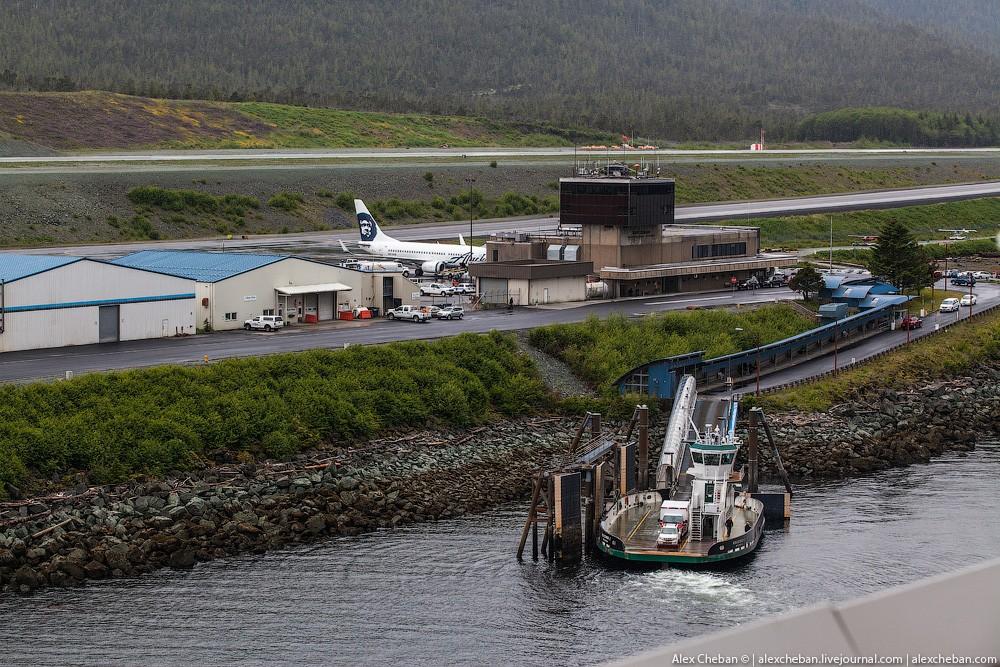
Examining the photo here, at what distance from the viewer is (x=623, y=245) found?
99.7 m

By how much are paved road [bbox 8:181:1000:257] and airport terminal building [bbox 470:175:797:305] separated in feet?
57.0

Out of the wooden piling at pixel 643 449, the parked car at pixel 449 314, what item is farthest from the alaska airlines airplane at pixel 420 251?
the wooden piling at pixel 643 449

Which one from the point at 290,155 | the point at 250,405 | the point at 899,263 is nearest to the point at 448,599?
the point at 250,405

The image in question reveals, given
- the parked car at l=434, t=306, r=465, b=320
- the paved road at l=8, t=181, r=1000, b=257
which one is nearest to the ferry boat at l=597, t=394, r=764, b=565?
the parked car at l=434, t=306, r=465, b=320

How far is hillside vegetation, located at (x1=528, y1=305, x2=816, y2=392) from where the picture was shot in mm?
75312

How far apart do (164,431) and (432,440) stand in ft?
40.3

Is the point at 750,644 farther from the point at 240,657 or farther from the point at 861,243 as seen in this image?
the point at 861,243

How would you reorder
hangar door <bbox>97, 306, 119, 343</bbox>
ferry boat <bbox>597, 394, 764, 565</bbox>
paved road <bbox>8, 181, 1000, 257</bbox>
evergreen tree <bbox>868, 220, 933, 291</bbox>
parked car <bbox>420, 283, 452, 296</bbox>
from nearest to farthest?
1. ferry boat <bbox>597, 394, 764, 565</bbox>
2. hangar door <bbox>97, 306, 119, 343</bbox>
3. parked car <bbox>420, 283, 452, 296</bbox>
4. evergreen tree <bbox>868, 220, 933, 291</bbox>
5. paved road <bbox>8, 181, 1000, 257</bbox>

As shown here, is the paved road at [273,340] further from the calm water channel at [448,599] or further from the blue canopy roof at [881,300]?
the calm water channel at [448,599]

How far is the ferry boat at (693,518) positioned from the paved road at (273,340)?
907 inches

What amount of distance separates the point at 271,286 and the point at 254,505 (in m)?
30.7

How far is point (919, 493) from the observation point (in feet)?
191

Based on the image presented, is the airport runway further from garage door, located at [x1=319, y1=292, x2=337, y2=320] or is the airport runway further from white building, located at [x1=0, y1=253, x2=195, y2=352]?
garage door, located at [x1=319, y1=292, x2=337, y2=320]

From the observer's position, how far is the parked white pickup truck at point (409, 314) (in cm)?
8344
